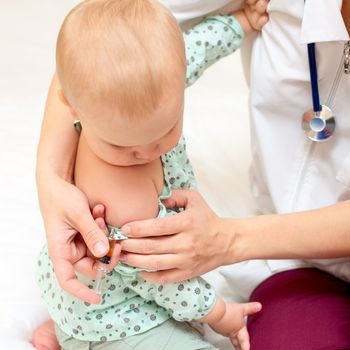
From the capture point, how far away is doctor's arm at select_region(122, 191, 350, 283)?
900 millimetres

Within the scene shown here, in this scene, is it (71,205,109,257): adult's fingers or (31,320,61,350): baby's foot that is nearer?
(71,205,109,257): adult's fingers

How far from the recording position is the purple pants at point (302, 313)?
106cm

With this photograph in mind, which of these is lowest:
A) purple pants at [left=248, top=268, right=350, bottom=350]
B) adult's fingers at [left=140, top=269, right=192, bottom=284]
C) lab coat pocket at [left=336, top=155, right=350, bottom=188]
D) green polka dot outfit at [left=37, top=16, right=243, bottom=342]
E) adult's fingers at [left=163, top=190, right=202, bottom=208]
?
purple pants at [left=248, top=268, right=350, bottom=350]

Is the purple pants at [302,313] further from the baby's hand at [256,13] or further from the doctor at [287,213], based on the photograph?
the baby's hand at [256,13]

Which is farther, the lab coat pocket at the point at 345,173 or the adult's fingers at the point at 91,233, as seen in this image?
the lab coat pocket at the point at 345,173

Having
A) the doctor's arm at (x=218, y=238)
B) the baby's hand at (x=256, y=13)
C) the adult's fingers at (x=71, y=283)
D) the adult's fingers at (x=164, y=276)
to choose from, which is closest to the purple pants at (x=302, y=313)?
the doctor's arm at (x=218, y=238)

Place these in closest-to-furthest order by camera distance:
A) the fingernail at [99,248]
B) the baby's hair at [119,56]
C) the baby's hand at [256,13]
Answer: the baby's hair at [119,56], the fingernail at [99,248], the baby's hand at [256,13]

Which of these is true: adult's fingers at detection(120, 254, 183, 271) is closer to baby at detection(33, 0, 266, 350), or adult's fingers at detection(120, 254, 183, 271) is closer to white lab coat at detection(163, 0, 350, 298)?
baby at detection(33, 0, 266, 350)

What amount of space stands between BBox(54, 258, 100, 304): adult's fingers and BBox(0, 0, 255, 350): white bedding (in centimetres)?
27

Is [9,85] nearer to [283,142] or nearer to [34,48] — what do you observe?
[34,48]

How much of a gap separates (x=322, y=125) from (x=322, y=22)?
0.18 meters

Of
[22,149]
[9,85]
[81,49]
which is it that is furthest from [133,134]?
[9,85]

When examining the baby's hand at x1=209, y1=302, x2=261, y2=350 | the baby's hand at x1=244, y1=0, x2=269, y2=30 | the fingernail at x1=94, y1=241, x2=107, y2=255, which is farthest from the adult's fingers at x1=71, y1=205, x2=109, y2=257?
the baby's hand at x1=244, y1=0, x2=269, y2=30

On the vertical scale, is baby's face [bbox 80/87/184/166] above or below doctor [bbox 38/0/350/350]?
above
